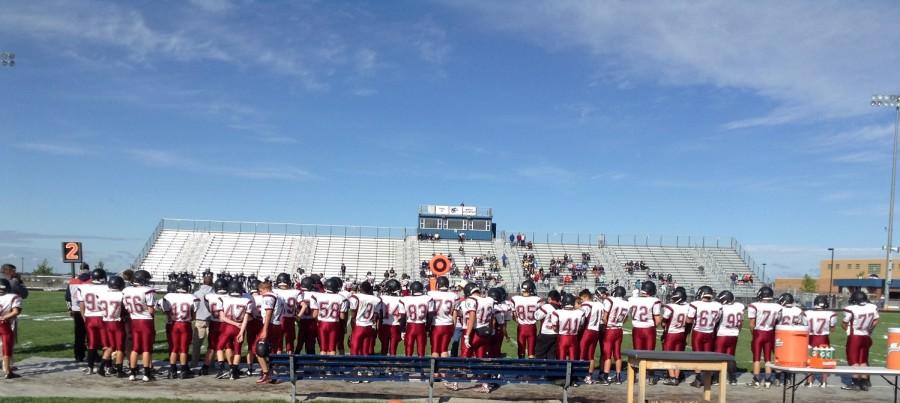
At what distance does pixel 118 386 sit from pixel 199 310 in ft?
5.39

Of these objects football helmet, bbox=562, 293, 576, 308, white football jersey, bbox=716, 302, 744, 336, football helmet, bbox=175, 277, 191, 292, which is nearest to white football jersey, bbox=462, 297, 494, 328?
football helmet, bbox=562, 293, 576, 308

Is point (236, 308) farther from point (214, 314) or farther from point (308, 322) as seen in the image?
point (308, 322)

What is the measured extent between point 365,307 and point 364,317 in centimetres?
17

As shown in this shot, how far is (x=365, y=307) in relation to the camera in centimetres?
1081

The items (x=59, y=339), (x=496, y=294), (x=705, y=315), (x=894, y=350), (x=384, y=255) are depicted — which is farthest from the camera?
(x=384, y=255)

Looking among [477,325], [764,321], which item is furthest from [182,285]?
[764,321]

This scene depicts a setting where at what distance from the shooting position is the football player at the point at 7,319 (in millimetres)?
10461

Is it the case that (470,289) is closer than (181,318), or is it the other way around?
(181,318)

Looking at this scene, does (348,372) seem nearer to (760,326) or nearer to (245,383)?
(245,383)

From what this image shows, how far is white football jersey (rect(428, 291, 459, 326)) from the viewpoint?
35.6 feet

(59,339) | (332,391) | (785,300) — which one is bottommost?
(59,339)

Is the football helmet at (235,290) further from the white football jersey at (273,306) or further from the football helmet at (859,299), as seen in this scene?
the football helmet at (859,299)

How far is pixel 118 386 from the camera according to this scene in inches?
400

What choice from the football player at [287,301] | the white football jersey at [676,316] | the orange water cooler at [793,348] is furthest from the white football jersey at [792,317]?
the football player at [287,301]
